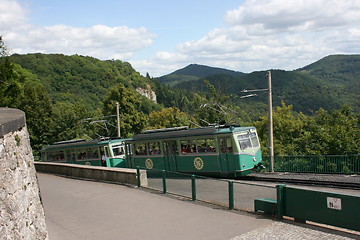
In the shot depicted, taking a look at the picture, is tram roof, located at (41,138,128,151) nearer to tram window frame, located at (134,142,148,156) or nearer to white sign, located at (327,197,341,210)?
tram window frame, located at (134,142,148,156)

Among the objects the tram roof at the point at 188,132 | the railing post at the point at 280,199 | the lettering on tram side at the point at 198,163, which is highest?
the tram roof at the point at 188,132

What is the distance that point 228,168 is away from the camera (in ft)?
66.6

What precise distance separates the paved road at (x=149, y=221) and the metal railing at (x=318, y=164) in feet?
31.2

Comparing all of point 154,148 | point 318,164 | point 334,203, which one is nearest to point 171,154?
point 154,148

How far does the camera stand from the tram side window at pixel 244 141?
2023cm

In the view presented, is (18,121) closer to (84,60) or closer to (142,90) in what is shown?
(142,90)

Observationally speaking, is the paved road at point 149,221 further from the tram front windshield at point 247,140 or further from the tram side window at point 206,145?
the tram front windshield at point 247,140

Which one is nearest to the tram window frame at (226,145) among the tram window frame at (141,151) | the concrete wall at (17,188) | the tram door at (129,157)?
the tram window frame at (141,151)

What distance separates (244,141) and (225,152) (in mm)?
1152

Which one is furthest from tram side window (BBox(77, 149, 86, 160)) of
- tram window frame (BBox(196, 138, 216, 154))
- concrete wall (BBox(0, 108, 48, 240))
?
concrete wall (BBox(0, 108, 48, 240))

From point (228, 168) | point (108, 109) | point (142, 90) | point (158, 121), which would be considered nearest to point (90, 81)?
point (142, 90)

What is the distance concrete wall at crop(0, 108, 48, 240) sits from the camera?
23.2 ft

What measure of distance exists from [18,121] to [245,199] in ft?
24.0

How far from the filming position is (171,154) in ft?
74.4
